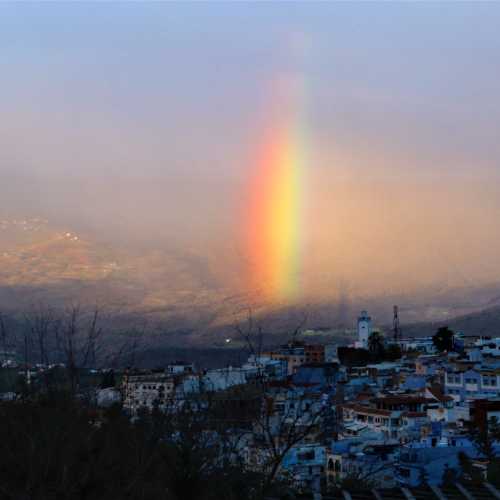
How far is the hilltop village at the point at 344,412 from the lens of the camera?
416 inches

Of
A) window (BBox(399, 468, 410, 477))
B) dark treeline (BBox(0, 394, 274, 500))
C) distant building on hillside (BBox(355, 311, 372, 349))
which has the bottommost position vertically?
window (BBox(399, 468, 410, 477))

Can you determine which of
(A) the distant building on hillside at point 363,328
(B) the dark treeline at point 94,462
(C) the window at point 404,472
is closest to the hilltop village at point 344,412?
(C) the window at point 404,472

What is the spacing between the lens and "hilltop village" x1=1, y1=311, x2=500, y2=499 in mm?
10570

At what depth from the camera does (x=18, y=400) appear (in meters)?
10.3

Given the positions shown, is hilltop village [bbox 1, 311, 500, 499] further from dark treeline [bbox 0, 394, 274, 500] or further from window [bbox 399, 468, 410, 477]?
dark treeline [bbox 0, 394, 274, 500]

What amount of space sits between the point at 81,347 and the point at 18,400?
3.23ft

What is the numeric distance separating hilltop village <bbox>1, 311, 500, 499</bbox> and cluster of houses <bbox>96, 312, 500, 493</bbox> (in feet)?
0.18

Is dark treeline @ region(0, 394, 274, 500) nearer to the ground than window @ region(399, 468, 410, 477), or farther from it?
farther from it

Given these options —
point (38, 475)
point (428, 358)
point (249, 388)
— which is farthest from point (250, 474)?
point (428, 358)

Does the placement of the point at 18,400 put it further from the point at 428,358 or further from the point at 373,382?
the point at 428,358

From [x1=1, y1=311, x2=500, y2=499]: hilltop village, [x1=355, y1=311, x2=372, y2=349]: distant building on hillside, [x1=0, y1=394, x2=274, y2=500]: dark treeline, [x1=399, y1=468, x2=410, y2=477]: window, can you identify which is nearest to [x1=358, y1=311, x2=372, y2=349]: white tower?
[x1=355, y1=311, x2=372, y2=349]: distant building on hillside

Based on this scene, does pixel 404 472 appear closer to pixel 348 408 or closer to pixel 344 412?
pixel 348 408

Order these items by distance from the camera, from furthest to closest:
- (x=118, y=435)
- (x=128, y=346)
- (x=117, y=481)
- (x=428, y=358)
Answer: (x=428, y=358) < (x=128, y=346) < (x=118, y=435) < (x=117, y=481)

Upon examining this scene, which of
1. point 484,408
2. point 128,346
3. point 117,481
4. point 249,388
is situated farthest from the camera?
point 484,408
